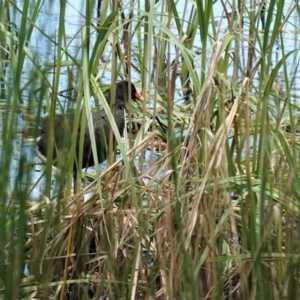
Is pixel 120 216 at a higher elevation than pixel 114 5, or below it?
below

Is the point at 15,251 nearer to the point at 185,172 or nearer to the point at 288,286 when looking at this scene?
the point at 288,286

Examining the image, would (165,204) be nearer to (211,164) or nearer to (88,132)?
(211,164)

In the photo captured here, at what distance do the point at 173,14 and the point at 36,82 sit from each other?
0.98 meters

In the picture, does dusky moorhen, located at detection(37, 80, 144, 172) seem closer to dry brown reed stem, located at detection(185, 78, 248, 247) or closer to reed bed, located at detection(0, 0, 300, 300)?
reed bed, located at detection(0, 0, 300, 300)

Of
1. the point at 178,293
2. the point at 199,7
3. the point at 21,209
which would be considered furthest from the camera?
the point at 199,7

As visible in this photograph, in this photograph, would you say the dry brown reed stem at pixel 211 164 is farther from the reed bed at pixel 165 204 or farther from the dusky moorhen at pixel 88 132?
the dusky moorhen at pixel 88 132

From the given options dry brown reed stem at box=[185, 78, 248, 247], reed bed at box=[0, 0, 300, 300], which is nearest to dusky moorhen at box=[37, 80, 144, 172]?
reed bed at box=[0, 0, 300, 300]

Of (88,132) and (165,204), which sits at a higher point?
(88,132)

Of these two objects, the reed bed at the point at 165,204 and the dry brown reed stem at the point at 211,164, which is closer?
the reed bed at the point at 165,204

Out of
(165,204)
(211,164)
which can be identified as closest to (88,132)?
(165,204)

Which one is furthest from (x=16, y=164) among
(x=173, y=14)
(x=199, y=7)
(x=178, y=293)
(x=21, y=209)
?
(x=173, y=14)

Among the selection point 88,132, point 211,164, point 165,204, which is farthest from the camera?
point 88,132

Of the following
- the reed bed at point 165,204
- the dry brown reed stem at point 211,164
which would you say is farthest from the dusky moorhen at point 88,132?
the dry brown reed stem at point 211,164

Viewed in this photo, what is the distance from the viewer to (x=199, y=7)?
1.79m
